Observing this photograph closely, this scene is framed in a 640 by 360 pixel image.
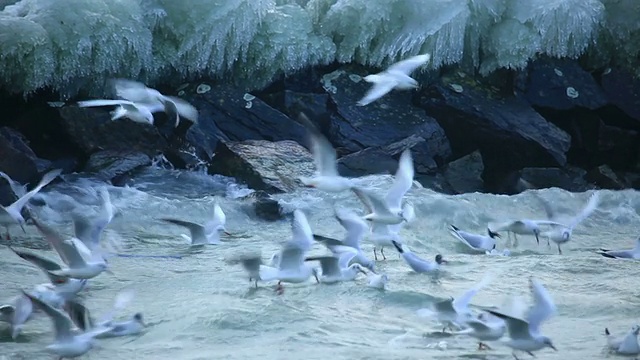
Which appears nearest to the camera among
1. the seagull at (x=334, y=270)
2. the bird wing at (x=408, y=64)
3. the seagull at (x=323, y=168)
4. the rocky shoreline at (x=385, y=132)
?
the seagull at (x=334, y=270)

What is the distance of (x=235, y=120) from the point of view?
34.9 feet

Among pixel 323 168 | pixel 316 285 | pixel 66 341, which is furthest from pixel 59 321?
pixel 323 168

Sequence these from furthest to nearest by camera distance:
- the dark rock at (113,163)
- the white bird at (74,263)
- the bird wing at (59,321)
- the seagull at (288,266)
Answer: the dark rock at (113,163)
the seagull at (288,266)
the white bird at (74,263)
the bird wing at (59,321)

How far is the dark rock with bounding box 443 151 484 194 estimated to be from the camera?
10445mm

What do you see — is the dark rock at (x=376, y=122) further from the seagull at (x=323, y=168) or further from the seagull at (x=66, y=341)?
the seagull at (x=66, y=341)

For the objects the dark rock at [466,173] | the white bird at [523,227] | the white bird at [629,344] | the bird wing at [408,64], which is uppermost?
the bird wing at [408,64]

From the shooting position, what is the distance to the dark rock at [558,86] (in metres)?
11.5

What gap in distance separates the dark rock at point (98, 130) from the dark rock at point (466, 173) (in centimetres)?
286

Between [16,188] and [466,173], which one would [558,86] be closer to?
[466,173]

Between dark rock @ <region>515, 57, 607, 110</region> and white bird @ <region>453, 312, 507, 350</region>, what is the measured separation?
6937mm

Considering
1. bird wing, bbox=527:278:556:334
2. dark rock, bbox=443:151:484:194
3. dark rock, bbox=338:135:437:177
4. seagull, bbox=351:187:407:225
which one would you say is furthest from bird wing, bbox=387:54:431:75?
bird wing, bbox=527:278:556:334

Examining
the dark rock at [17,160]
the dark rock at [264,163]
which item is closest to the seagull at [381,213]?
the dark rock at [264,163]

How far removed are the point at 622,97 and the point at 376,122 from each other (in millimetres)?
2841

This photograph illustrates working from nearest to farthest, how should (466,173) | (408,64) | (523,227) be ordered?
(523,227)
(408,64)
(466,173)
